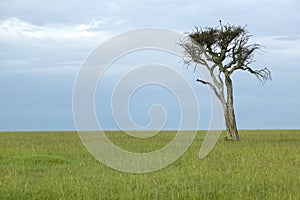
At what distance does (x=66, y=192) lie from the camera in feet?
36.8

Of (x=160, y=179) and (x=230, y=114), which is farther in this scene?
(x=230, y=114)

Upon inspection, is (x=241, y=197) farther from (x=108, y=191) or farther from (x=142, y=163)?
(x=142, y=163)

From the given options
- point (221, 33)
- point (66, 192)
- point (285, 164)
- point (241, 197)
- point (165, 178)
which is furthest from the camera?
point (221, 33)

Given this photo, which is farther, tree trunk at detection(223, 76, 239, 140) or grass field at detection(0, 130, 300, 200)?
tree trunk at detection(223, 76, 239, 140)

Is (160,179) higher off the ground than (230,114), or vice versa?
(230,114)

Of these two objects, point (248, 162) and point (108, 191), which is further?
point (248, 162)

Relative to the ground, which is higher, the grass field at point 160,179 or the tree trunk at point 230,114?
the tree trunk at point 230,114

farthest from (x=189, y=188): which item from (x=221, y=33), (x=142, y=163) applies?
(x=221, y=33)

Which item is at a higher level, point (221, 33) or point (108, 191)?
point (221, 33)

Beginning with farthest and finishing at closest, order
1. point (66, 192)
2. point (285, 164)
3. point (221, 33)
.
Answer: point (221, 33), point (285, 164), point (66, 192)

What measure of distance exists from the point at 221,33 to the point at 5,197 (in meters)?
21.2

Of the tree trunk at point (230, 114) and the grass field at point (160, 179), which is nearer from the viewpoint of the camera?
the grass field at point (160, 179)

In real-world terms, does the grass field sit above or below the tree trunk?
below

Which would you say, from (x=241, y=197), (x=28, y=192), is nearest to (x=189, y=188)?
(x=241, y=197)
